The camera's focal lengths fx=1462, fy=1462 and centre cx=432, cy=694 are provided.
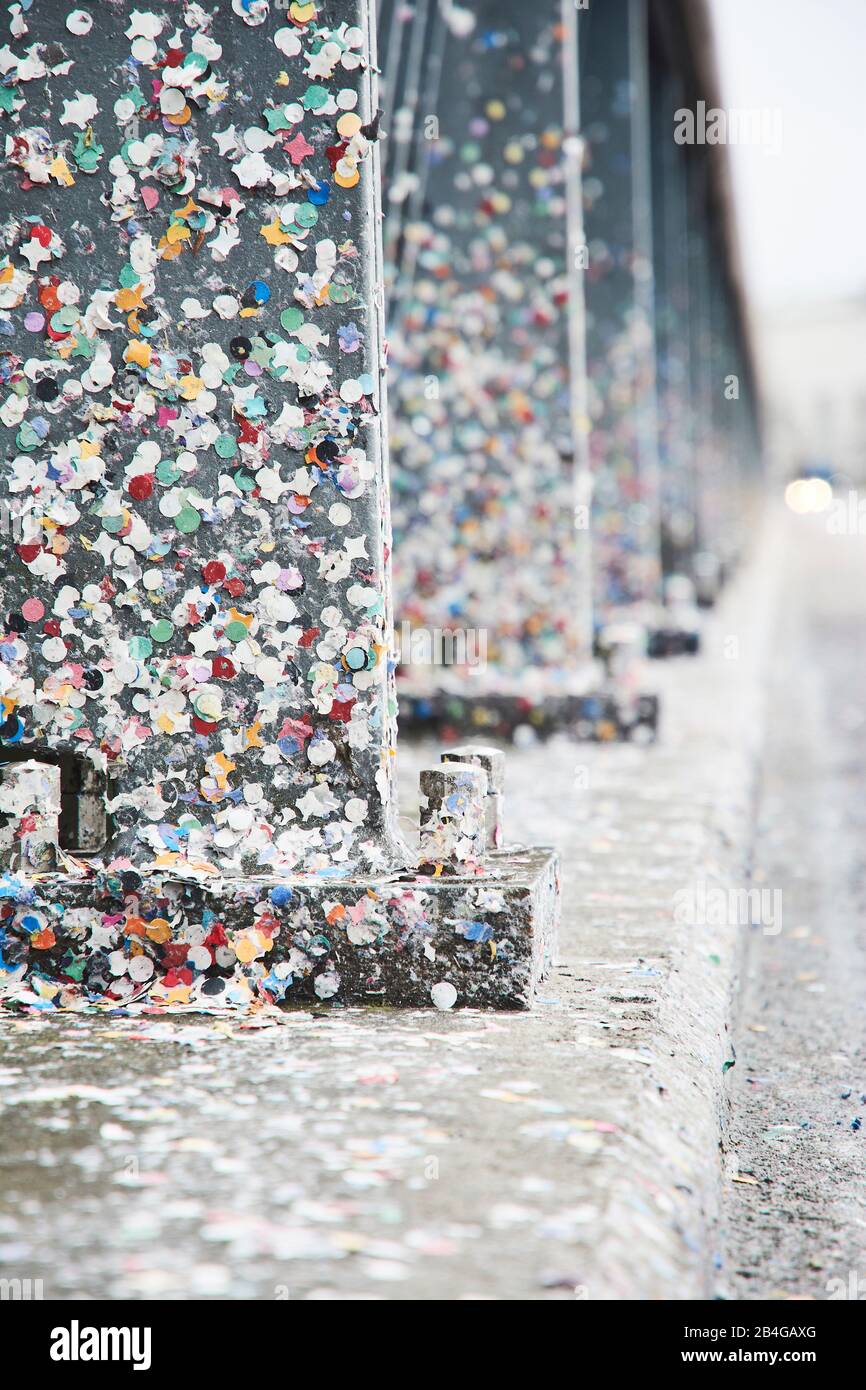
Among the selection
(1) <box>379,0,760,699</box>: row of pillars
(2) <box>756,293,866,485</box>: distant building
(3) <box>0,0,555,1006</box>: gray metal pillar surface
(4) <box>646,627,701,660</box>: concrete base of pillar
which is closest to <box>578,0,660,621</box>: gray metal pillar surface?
(4) <box>646,627,701,660</box>: concrete base of pillar

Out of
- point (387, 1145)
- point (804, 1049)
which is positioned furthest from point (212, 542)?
point (804, 1049)

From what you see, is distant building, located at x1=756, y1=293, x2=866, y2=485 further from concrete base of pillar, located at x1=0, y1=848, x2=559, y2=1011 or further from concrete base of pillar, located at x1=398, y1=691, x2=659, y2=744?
concrete base of pillar, located at x1=0, y1=848, x2=559, y2=1011

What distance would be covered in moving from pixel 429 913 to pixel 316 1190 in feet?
2.25

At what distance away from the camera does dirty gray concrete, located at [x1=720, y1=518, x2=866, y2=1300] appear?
5.75ft

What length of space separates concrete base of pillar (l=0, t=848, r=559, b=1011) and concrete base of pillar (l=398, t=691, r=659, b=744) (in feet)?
9.85

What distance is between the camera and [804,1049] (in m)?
2.65

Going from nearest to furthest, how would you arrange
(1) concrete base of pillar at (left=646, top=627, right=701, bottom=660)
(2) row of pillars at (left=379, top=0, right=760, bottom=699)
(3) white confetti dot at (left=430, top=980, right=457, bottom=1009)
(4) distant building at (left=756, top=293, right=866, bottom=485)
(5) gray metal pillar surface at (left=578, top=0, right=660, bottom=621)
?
(3) white confetti dot at (left=430, top=980, right=457, bottom=1009) < (2) row of pillars at (left=379, top=0, right=760, bottom=699) < (5) gray metal pillar surface at (left=578, top=0, right=660, bottom=621) < (1) concrete base of pillar at (left=646, top=627, right=701, bottom=660) < (4) distant building at (left=756, top=293, right=866, bottom=485)

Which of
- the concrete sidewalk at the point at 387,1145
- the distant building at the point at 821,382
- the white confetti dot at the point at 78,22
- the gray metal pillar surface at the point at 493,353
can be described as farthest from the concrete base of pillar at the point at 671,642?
the distant building at the point at 821,382

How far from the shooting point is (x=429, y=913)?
2141 millimetres

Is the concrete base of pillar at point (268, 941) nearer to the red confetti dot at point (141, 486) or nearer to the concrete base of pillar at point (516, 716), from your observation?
the red confetti dot at point (141, 486)

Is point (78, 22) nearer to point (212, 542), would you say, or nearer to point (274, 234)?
point (274, 234)

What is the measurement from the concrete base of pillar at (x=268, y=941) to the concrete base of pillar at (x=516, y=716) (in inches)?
118

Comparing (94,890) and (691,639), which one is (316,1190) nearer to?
(94,890)
